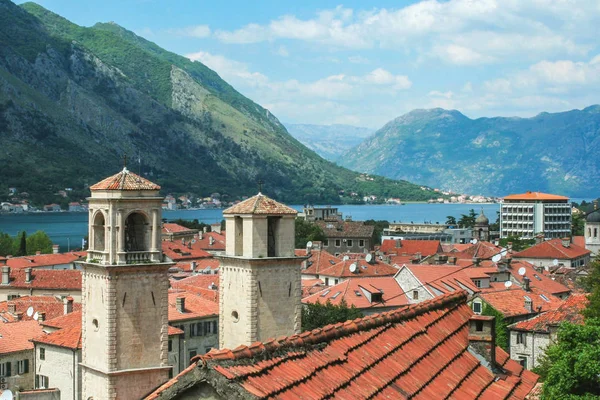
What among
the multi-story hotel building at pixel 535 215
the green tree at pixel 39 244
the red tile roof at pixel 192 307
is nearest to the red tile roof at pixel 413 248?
the green tree at pixel 39 244

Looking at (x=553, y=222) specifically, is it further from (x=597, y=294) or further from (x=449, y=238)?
(x=597, y=294)

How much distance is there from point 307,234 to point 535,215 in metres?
78.4

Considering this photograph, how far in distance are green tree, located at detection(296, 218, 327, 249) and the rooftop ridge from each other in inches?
3845

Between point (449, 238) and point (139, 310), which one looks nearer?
point (139, 310)

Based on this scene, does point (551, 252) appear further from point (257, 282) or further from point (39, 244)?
point (257, 282)

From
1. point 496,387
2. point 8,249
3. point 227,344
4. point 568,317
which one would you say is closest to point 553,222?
point 8,249

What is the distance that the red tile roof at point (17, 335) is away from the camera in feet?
131

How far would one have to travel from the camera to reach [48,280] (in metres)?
64.6

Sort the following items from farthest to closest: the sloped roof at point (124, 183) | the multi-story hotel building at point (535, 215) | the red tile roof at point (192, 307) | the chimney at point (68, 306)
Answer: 1. the multi-story hotel building at point (535, 215)
2. the chimney at point (68, 306)
3. the red tile roof at point (192, 307)
4. the sloped roof at point (124, 183)

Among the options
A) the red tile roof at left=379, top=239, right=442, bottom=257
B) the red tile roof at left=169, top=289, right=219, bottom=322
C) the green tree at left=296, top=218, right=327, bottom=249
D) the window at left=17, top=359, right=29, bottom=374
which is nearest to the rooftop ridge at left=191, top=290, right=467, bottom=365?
the window at left=17, top=359, right=29, bottom=374

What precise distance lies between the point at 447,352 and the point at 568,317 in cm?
3141

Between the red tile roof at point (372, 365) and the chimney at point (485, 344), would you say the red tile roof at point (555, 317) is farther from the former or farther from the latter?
the chimney at point (485, 344)

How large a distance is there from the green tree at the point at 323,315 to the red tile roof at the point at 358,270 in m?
21.3

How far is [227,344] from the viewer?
2797 centimetres
